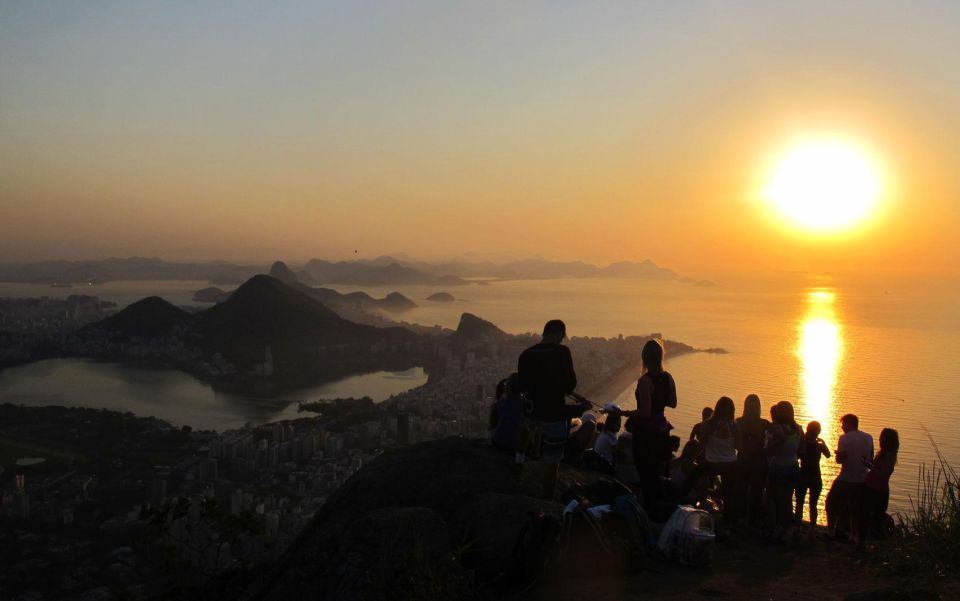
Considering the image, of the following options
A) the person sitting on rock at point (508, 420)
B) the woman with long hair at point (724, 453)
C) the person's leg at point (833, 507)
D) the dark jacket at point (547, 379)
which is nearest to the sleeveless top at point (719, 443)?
the woman with long hair at point (724, 453)

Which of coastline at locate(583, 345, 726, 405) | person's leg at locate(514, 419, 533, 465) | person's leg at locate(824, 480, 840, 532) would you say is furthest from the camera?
coastline at locate(583, 345, 726, 405)

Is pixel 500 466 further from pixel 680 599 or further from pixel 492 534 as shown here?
pixel 680 599

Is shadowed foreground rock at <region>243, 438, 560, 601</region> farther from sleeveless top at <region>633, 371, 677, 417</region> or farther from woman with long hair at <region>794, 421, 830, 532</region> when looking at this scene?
woman with long hair at <region>794, 421, 830, 532</region>

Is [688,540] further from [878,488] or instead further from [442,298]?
[442,298]

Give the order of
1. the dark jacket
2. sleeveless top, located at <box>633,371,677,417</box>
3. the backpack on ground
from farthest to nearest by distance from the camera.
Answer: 1. sleeveless top, located at <box>633,371,677,417</box>
2. the dark jacket
3. the backpack on ground

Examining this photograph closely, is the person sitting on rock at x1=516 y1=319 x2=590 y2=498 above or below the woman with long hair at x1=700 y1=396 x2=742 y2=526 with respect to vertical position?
above

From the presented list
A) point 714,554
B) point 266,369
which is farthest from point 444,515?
point 266,369

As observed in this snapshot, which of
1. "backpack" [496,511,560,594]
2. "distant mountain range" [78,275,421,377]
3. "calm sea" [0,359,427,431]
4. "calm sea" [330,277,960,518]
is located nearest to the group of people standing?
"backpack" [496,511,560,594]
